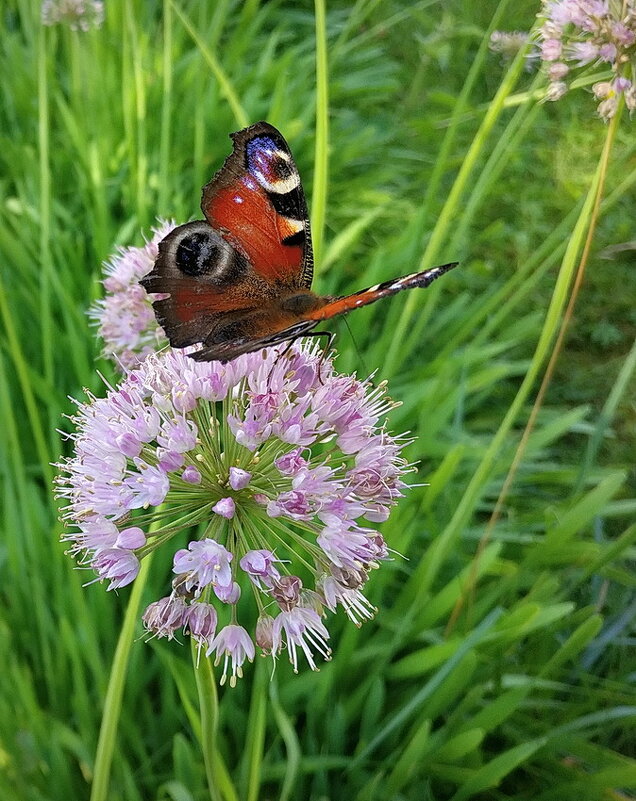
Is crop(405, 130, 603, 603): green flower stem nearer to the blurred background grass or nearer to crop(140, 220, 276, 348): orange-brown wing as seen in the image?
the blurred background grass

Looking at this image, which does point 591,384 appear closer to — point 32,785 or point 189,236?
point 189,236

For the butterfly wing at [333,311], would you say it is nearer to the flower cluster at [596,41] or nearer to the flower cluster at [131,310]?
the flower cluster at [131,310]

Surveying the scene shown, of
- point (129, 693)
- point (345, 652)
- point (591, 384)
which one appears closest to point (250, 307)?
point (345, 652)

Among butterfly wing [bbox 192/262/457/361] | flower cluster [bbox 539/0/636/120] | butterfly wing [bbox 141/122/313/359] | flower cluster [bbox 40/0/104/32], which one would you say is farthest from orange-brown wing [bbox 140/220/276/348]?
flower cluster [bbox 40/0/104/32]

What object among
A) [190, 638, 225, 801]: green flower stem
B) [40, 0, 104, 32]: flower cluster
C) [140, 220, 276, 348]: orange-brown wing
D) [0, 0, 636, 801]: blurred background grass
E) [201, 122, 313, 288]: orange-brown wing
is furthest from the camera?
[40, 0, 104, 32]: flower cluster

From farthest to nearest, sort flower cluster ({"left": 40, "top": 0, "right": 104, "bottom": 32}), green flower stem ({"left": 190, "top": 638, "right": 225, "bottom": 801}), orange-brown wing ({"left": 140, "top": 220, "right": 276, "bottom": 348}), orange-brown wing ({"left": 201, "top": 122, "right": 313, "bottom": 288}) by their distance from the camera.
→ flower cluster ({"left": 40, "top": 0, "right": 104, "bottom": 32}), orange-brown wing ({"left": 201, "top": 122, "right": 313, "bottom": 288}), orange-brown wing ({"left": 140, "top": 220, "right": 276, "bottom": 348}), green flower stem ({"left": 190, "top": 638, "right": 225, "bottom": 801})

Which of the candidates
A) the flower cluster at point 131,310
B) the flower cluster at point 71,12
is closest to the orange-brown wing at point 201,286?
the flower cluster at point 131,310

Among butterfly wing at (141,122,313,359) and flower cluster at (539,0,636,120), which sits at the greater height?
flower cluster at (539,0,636,120)

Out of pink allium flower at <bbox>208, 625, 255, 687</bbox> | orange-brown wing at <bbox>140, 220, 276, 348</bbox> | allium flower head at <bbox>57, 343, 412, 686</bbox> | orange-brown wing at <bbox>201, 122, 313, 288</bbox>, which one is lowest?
pink allium flower at <bbox>208, 625, 255, 687</bbox>
